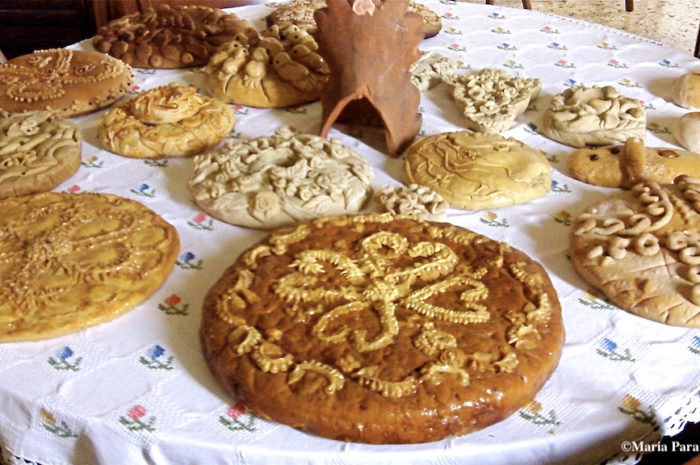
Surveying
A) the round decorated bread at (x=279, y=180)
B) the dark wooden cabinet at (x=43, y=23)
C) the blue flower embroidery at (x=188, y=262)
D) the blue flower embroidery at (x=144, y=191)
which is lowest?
the dark wooden cabinet at (x=43, y=23)

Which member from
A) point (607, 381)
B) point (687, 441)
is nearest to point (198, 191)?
point (607, 381)

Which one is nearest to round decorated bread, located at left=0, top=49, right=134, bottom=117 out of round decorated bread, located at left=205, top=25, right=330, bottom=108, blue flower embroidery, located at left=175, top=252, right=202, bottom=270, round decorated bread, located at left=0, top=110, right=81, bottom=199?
round decorated bread, located at left=0, top=110, right=81, bottom=199

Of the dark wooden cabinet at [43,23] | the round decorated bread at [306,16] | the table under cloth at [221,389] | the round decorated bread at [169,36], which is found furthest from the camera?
the dark wooden cabinet at [43,23]

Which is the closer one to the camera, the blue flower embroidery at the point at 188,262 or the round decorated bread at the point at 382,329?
the round decorated bread at the point at 382,329

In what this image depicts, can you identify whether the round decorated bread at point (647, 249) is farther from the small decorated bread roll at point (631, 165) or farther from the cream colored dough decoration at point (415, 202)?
the cream colored dough decoration at point (415, 202)

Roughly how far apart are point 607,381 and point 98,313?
114cm

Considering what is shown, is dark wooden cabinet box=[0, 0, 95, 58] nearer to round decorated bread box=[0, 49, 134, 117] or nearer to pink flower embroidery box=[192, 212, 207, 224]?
round decorated bread box=[0, 49, 134, 117]

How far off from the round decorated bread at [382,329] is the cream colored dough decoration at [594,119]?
0.70 metres

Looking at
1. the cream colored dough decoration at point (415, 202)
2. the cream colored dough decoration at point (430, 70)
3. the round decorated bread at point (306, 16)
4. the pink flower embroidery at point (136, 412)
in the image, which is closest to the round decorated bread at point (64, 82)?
the round decorated bread at point (306, 16)

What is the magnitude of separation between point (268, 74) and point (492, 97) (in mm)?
798

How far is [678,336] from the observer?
168 centimetres

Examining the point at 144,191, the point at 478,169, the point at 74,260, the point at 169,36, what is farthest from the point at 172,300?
the point at 169,36

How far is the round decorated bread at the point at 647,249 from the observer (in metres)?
1.72

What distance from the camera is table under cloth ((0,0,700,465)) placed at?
4.69 feet
